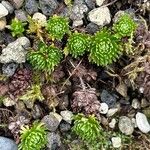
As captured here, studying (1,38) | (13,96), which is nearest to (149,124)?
(13,96)

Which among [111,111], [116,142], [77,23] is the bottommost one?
[116,142]

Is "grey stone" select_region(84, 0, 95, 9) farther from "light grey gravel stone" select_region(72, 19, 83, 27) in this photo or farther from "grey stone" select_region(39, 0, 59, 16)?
"grey stone" select_region(39, 0, 59, 16)

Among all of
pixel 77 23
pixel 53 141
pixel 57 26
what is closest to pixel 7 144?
pixel 53 141

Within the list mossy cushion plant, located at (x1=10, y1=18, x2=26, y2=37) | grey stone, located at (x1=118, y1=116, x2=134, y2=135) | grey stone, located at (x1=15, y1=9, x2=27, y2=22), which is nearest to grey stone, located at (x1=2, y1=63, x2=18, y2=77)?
mossy cushion plant, located at (x1=10, y1=18, x2=26, y2=37)

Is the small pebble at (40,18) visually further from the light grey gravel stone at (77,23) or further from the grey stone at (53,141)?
the grey stone at (53,141)

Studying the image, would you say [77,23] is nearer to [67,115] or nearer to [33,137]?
[67,115]

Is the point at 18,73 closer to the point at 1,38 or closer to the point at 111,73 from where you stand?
the point at 1,38
